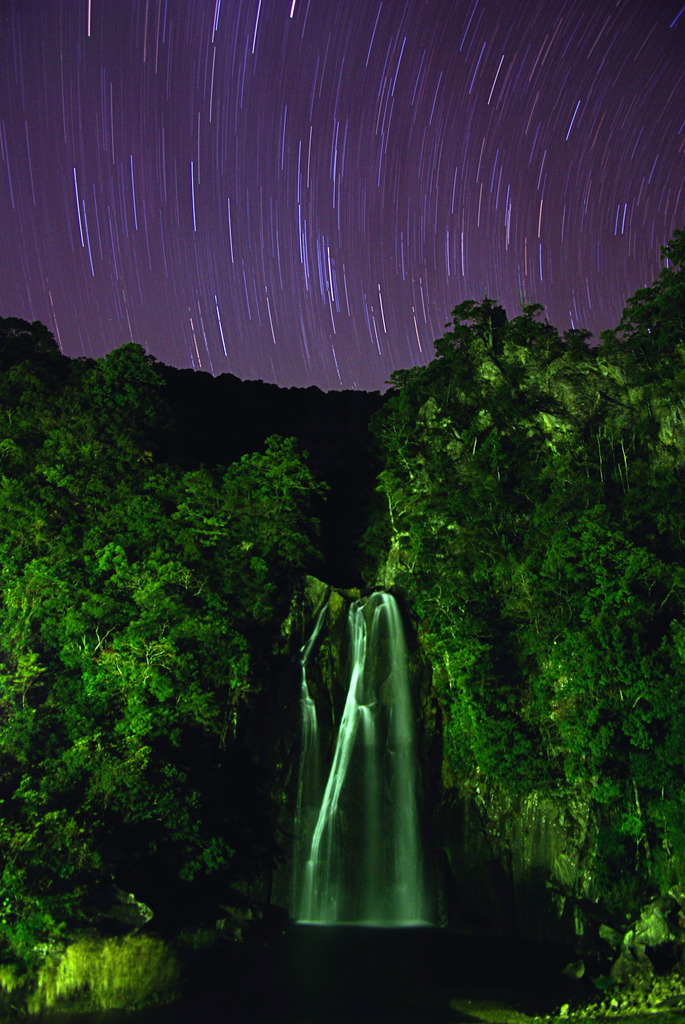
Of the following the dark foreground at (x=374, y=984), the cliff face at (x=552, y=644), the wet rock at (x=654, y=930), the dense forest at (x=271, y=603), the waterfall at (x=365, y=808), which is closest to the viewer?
the dark foreground at (x=374, y=984)

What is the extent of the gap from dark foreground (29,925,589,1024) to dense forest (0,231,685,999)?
9.90 feet

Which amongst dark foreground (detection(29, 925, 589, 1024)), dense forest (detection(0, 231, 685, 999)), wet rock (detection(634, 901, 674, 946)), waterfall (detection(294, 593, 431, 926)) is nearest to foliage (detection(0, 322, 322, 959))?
dense forest (detection(0, 231, 685, 999))

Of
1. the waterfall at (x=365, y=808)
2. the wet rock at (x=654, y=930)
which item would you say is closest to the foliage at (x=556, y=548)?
the waterfall at (x=365, y=808)

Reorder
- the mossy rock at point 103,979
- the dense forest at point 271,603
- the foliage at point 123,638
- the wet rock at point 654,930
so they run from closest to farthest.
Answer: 1. the mossy rock at point 103,979
2. the wet rock at point 654,930
3. the foliage at point 123,638
4. the dense forest at point 271,603

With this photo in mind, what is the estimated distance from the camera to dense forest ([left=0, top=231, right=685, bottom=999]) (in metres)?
22.9

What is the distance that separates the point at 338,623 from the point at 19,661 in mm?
12269

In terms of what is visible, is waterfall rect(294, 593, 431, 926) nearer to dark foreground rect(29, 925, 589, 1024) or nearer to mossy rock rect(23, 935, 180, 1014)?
dark foreground rect(29, 925, 589, 1024)

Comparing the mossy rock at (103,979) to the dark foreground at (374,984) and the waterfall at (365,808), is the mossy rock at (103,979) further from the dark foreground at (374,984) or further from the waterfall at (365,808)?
the waterfall at (365,808)

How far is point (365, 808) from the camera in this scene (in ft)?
91.7

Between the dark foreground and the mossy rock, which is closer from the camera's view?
the dark foreground

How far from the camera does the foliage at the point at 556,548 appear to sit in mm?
23828

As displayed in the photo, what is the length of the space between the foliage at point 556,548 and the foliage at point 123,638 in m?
6.25

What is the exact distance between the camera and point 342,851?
2745 centimetres

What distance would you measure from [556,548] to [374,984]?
14.5 m
